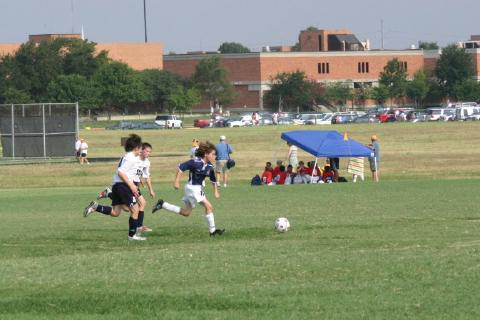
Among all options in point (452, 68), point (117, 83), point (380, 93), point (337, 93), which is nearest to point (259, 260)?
point (117, 83)

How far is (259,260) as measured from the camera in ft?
49.0

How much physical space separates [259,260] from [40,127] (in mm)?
44311

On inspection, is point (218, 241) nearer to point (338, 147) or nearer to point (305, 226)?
Answer: point (305, 226)

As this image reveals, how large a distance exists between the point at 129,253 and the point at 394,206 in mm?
10929

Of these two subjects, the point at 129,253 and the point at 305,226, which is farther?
the point at 305,226

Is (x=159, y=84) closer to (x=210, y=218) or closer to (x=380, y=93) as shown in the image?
(x=380, y=93)

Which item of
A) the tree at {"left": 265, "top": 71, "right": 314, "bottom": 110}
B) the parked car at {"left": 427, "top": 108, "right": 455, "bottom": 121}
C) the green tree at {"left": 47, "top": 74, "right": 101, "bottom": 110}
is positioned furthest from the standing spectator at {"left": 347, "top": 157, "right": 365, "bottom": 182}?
the tree at {"left": 265, "top": 71, "right": 314, "bottom": 110}

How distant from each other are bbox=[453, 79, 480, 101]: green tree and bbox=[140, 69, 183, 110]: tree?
36258 mm

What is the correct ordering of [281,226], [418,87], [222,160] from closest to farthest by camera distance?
[281,226] → [222,160] → [418,87]

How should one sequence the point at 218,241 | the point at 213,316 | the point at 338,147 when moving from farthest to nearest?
the point at 338,147, the point at 218,241, the point at 213,316

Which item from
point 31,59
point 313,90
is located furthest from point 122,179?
point 313,90

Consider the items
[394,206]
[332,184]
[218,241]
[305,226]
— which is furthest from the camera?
[332,184]

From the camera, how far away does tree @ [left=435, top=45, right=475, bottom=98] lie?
14764 cm

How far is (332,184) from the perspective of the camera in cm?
3822
